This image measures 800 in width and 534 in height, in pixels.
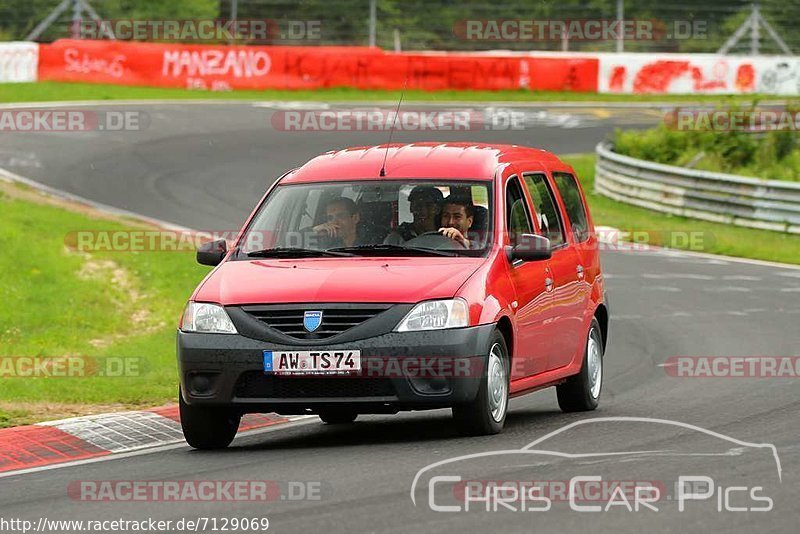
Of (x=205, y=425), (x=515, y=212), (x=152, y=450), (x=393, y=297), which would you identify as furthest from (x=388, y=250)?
(x=152, y=450)

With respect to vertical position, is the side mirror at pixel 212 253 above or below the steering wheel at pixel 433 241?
below

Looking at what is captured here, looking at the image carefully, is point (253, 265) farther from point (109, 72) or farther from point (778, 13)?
point (778, 13)

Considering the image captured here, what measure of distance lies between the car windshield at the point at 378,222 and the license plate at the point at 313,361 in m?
0.99

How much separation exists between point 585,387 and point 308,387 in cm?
291

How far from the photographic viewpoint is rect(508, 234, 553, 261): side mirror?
987cm

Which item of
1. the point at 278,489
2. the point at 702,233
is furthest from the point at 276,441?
the point at 702,233

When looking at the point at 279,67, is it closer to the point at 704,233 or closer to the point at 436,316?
the point at 704,233

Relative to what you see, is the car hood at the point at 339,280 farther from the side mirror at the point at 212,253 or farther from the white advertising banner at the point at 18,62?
the white advertising banner at the point at 18,62

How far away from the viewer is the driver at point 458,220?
1001 centimetres

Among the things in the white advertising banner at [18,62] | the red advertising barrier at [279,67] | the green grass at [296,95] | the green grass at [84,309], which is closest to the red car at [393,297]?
the green grass at [84,309]

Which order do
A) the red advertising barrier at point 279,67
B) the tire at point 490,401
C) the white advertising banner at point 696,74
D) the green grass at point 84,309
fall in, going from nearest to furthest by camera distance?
1. the tire at point 490,401
2. the green grass at point 84,309
3. the red advertising barrier at point 279,67
4. the white advertising banner at point 696,74

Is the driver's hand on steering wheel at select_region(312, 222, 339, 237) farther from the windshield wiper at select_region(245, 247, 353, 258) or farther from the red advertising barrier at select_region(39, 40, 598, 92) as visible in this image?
the red advertising barrier at select_region(39, 40, 598, 92)

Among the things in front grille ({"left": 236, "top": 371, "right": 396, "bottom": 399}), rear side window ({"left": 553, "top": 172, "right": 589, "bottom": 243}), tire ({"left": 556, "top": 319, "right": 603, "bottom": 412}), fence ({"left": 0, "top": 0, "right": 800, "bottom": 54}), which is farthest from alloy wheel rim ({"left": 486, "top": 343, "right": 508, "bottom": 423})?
fence ({"left": 0, "top": 0, "right": 800, "bottom": 54})

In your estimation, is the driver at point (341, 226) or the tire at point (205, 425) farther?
the driver at point (341, 226)
